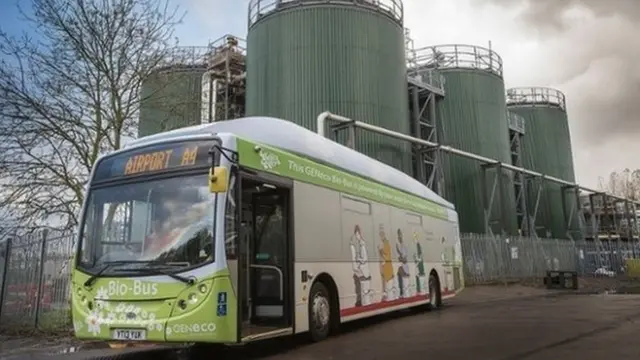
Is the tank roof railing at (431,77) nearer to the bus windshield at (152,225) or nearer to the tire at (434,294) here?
Answer: the tire at (434,294)

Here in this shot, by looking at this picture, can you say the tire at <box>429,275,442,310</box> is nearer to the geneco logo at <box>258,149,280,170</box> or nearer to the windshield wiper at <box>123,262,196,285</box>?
the geneco logo at <box>258,149,280,170</box>

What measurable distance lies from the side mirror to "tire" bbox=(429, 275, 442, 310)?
9835 mm

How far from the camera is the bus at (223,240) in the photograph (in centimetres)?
717

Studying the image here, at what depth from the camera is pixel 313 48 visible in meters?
27.4

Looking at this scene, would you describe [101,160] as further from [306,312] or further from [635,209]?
[635,209]

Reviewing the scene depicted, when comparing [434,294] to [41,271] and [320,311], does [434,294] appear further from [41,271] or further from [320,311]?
[41,271]

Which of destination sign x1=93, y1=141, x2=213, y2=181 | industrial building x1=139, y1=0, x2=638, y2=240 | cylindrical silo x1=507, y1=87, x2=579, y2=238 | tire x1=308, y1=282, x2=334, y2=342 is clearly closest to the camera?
destination sign x1=93, y1=141, x2=213, y2=181

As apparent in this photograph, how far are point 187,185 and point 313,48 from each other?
20952 mm

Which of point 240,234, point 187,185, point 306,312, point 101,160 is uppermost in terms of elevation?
point 101,160

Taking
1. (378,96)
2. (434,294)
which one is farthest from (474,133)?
(434,294)

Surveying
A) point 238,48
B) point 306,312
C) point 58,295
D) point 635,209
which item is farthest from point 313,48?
point 635,209

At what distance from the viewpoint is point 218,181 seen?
→ 703 cm

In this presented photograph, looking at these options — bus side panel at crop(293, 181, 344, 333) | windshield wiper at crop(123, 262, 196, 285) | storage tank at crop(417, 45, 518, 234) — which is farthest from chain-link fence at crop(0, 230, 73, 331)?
storage tank at crop(417, 45, 518, 234)

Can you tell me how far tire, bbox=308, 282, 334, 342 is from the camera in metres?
9.38
